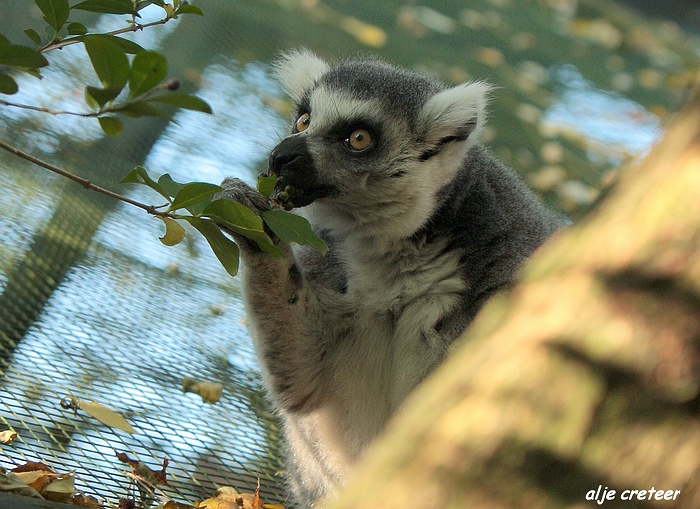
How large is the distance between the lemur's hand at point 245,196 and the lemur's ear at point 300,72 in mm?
876

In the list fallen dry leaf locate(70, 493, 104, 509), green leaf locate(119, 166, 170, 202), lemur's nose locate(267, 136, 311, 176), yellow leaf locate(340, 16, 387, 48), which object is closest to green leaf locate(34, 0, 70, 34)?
green leaf locate(119, 166, 170, 202)

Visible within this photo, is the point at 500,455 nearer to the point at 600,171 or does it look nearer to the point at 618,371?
the point at 618,371

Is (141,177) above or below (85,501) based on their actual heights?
above

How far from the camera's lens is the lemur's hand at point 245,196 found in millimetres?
2531

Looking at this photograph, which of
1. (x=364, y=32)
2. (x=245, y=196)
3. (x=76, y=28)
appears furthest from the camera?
(x=364, y=32)

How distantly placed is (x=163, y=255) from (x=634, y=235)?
10.5 ft

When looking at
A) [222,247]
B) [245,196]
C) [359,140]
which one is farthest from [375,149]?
[222,247]

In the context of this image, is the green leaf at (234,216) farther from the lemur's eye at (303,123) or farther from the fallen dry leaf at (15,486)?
the lemur's eye at (303,123)

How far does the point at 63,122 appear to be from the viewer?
399 centimetres

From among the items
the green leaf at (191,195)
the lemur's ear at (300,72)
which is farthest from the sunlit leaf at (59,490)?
Answer: the lemur's ear at (300,72)

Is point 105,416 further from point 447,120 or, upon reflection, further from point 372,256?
point 447,120

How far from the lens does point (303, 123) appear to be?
3.00 m

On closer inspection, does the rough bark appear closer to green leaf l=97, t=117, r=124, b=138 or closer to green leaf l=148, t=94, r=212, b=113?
green leaf l=148, t=94, r=212, b=113

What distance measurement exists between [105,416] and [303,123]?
4.71 ft
